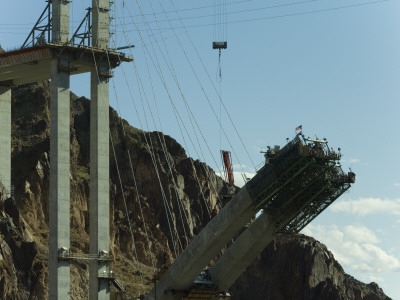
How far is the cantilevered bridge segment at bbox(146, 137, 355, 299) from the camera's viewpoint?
87.4 m

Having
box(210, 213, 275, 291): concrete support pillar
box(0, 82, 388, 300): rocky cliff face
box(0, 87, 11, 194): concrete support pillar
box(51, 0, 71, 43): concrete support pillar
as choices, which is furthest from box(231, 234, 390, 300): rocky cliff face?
box(51, 0, 71, 43): concrete support pillar

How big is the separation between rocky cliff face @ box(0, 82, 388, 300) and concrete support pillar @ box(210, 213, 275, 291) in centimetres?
3148

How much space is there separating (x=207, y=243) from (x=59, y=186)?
12.9 metres

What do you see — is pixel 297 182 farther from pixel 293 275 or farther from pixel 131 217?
pixel 293 275

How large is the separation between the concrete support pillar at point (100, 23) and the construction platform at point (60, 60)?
88 cm

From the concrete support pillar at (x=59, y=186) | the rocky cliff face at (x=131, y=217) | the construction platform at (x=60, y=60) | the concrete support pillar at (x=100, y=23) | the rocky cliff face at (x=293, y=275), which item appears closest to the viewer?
the concrete support pillar at (x=59, y=186)

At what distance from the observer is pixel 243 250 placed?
95.7 meters

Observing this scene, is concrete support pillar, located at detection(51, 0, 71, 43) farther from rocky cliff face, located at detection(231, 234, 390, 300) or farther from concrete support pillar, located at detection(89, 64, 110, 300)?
rocky cliff face, located at detection(231, 234, 390, 300)

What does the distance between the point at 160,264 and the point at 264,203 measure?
267 feet

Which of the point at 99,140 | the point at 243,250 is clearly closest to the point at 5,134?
the point at 99,140

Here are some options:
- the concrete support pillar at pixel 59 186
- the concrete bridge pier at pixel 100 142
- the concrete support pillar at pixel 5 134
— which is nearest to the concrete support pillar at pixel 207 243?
the concrete bridge pier at pixel 100 142

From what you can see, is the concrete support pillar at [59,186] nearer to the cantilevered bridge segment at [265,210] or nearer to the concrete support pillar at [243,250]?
the cantilevered bridge segment at [265,210]

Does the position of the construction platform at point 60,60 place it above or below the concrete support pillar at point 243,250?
above

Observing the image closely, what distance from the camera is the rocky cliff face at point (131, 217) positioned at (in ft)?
448
